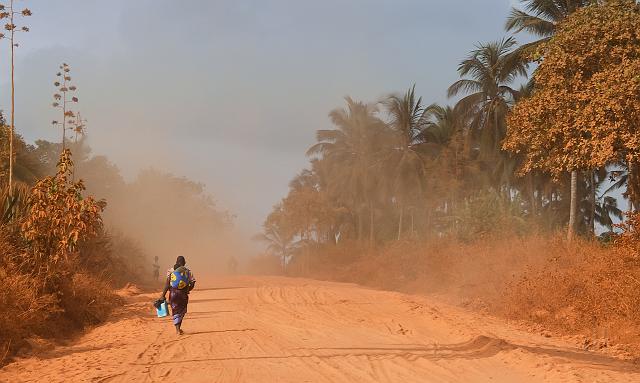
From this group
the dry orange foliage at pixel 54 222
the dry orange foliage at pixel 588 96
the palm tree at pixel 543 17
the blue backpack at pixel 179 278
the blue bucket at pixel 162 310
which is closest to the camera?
the blue backpack at pixel 179 278

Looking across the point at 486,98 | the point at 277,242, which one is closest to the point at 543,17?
the point at 486,98

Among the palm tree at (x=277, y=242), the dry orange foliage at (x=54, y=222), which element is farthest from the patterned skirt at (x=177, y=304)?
the palm tree at (x=277, y=242)

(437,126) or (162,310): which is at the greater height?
(437,126)

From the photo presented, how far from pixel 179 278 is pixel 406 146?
32024 millimetres

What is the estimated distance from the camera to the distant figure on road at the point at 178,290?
10.3m

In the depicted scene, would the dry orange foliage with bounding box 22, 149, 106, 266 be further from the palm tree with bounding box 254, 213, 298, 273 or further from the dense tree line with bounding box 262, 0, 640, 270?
the palm tree with bounding box 254, 213, 298, 273

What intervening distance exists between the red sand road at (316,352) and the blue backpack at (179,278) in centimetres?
92

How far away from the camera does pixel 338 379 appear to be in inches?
268

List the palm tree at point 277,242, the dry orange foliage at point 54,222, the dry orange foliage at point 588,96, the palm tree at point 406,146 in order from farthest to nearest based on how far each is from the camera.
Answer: the palm tree at point 277,242 → the palm tree at point 406,146 → the dry orange foliage at point 588,96 → the dry orange foliage at point 54,222

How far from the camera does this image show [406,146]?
40781mm

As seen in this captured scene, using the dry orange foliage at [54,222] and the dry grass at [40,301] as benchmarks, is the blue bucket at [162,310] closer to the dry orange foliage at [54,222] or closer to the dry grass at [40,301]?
the dry grass at [40,301]

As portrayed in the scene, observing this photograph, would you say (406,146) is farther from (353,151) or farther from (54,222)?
(54,222)

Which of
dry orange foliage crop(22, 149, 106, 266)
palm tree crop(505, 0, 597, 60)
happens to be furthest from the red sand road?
palm tree crop(505, 0, 597, 60)

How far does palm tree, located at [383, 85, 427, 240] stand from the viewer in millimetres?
39031
